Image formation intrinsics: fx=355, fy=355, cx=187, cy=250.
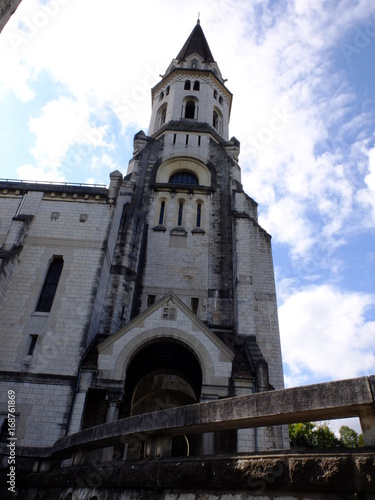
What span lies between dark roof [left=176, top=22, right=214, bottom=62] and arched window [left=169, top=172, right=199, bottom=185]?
16294 millimetres

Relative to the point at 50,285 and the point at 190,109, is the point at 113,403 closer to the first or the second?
the point at 50,285

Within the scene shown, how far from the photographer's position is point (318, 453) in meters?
Result: 3.85

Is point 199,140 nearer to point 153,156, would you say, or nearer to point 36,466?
point 153,156

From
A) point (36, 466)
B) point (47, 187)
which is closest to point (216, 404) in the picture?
point (36, 466)

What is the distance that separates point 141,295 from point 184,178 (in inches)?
395

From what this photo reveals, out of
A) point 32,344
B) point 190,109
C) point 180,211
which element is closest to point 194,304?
point 180,211

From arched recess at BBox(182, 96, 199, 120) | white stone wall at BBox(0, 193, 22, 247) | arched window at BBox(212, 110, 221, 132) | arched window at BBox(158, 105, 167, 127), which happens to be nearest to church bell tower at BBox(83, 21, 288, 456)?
arched window at BBox(212, 110, 221, 132)

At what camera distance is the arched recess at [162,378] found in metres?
15.4

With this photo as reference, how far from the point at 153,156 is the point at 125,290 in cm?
1156

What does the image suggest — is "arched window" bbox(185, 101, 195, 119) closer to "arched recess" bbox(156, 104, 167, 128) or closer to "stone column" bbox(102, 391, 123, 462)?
"arched recess" bbox(156, 104, 167, 128)

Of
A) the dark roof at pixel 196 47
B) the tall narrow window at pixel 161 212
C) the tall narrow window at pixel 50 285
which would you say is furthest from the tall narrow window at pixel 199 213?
the dark roof at pixel 196 47

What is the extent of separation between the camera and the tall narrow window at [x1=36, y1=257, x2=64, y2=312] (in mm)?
15531

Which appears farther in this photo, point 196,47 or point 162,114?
point 196,47

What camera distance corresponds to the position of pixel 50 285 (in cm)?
1623
